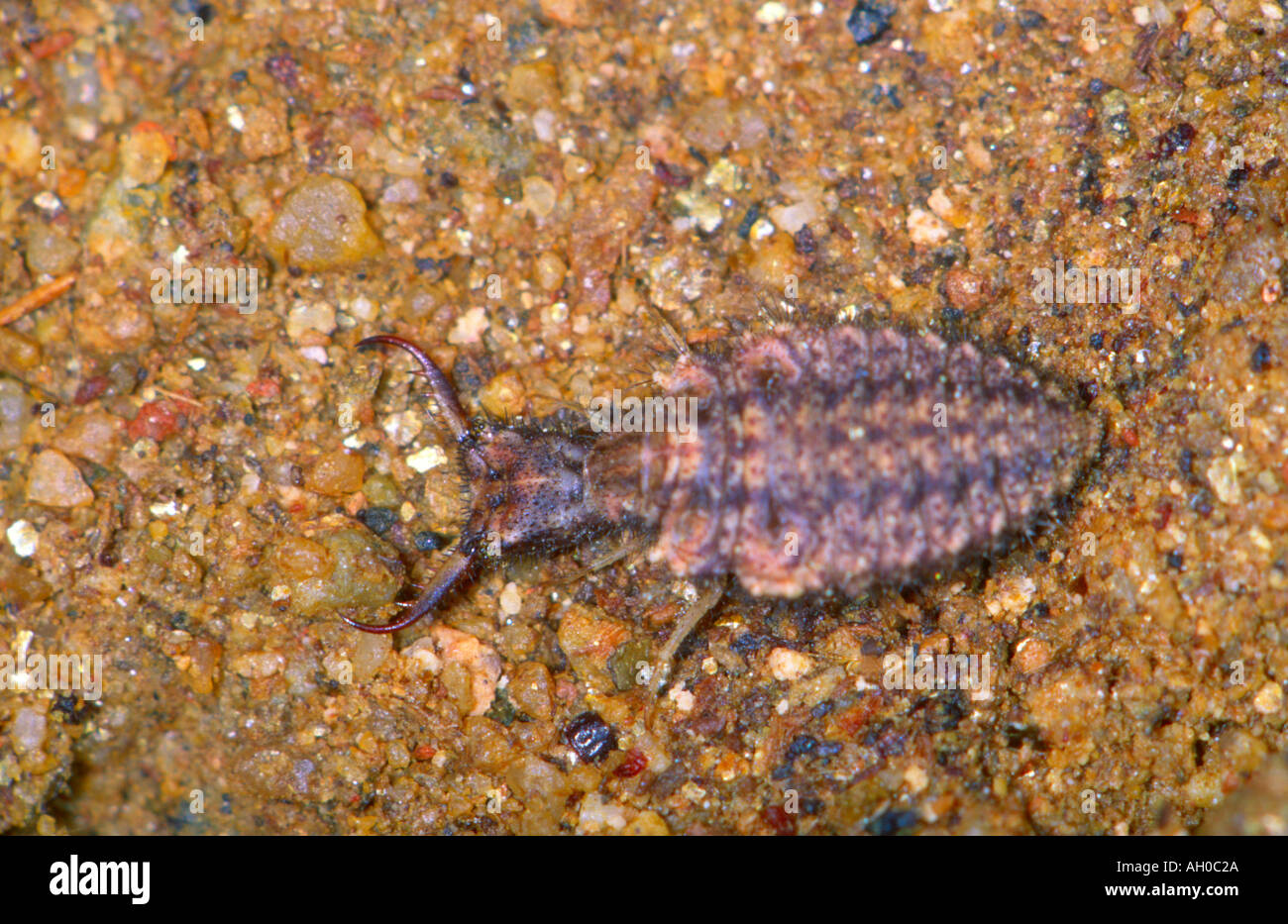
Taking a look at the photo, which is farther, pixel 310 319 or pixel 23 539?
pixel 310 319

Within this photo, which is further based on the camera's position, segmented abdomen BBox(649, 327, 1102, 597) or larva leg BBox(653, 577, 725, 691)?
larva leg BBox(653, 577, 725, 691)

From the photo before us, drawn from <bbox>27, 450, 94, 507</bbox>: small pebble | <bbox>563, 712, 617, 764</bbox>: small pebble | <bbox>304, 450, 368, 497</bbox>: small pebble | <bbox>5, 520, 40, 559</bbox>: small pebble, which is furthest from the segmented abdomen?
<bbox>5, 520, 40, 559</bbox>: small pebble

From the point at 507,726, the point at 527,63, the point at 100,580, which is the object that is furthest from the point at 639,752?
the point at 527,63

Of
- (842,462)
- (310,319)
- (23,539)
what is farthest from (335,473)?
(842,462)

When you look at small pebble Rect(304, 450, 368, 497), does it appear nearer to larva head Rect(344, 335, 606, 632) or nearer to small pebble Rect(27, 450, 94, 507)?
larva head Rect(344, 335, 606, 632)

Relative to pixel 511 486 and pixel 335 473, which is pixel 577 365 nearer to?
pixel 511 486

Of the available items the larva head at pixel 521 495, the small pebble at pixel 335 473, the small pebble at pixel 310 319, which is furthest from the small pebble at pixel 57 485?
the larva head at pixel 521 495
